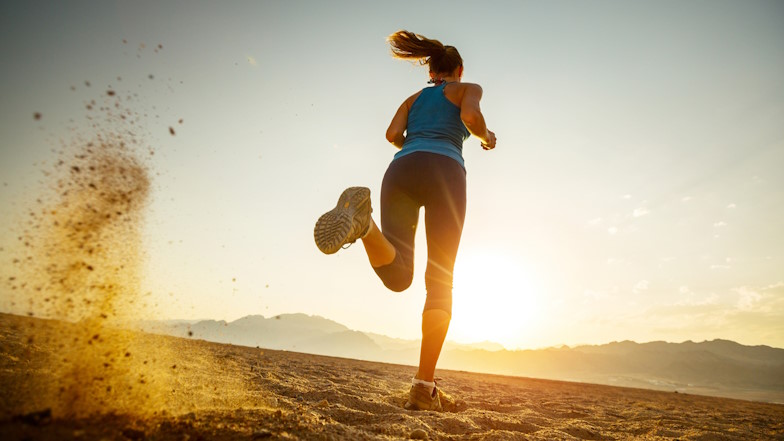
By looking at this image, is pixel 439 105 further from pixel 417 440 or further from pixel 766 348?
pixel 766 348

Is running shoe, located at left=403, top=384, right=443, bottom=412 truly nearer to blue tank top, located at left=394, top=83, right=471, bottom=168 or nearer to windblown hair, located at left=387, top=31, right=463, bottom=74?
blue tank top, located at left=394, top=83, right=471, bottom=168

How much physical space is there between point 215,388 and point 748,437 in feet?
13.2

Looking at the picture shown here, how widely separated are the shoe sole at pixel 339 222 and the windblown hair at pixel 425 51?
1.33 metres

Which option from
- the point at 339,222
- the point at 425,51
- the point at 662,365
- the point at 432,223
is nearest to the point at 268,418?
the point at 339,222

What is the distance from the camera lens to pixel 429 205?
234 cm

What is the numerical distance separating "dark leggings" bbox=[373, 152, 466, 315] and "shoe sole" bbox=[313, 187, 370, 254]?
0.39 meters

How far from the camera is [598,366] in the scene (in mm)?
67062

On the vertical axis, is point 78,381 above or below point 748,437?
above

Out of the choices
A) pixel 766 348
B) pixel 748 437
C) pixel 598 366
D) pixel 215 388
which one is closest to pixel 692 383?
pixel 598 366

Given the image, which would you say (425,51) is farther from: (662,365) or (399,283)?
(662,365)

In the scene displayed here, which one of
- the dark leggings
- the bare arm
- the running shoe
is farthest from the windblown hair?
the running shoe

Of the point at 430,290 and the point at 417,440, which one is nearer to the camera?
the point at 417,440

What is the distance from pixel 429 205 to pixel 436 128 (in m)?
0.53

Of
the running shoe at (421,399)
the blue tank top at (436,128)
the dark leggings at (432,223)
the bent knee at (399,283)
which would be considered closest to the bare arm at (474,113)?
the blue tank top at (436,128)
